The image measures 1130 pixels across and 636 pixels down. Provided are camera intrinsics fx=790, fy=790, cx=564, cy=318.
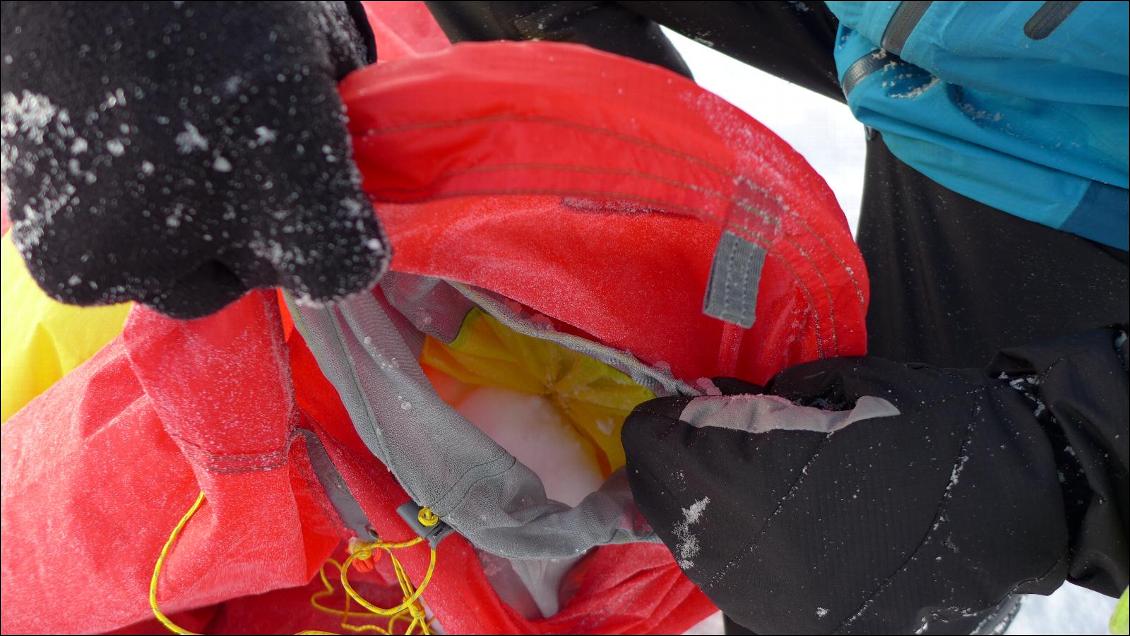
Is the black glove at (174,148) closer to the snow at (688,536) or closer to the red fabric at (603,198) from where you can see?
the red fabric at (603,198)

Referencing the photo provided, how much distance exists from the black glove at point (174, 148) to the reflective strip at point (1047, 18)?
32 centimetres

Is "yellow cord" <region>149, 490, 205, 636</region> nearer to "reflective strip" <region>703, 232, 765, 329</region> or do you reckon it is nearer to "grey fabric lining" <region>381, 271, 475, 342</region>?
"grey fabric lining" <region>381, 271, 475, 342</region>

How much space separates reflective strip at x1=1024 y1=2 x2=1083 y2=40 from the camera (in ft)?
1.19

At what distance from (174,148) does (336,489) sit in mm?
319

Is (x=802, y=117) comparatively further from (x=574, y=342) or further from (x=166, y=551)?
(x=166, y=551)

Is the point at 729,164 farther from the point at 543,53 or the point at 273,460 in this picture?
the point at 273,460

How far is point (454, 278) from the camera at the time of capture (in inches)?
17.8

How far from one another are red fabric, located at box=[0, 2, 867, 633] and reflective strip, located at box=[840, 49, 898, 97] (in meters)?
0.10

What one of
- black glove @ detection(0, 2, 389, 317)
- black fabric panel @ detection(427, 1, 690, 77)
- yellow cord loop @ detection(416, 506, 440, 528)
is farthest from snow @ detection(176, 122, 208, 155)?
black fabric panel @ detection(427, 1, 690, 77)

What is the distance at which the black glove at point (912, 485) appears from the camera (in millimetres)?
415

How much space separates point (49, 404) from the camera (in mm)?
549

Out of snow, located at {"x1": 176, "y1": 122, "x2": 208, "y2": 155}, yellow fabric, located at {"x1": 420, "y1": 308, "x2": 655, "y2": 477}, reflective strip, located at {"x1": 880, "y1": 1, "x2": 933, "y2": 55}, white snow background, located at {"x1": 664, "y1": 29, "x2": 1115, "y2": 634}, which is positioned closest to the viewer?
snow, located at {"x1": 176, "y1": 122, "x2": 208, "y2": 155}

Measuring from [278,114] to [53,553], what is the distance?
40 cm

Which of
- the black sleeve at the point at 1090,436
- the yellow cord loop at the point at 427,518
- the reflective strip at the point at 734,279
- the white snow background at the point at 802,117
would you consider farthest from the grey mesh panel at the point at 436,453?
the white snow background at the point at 802,117
